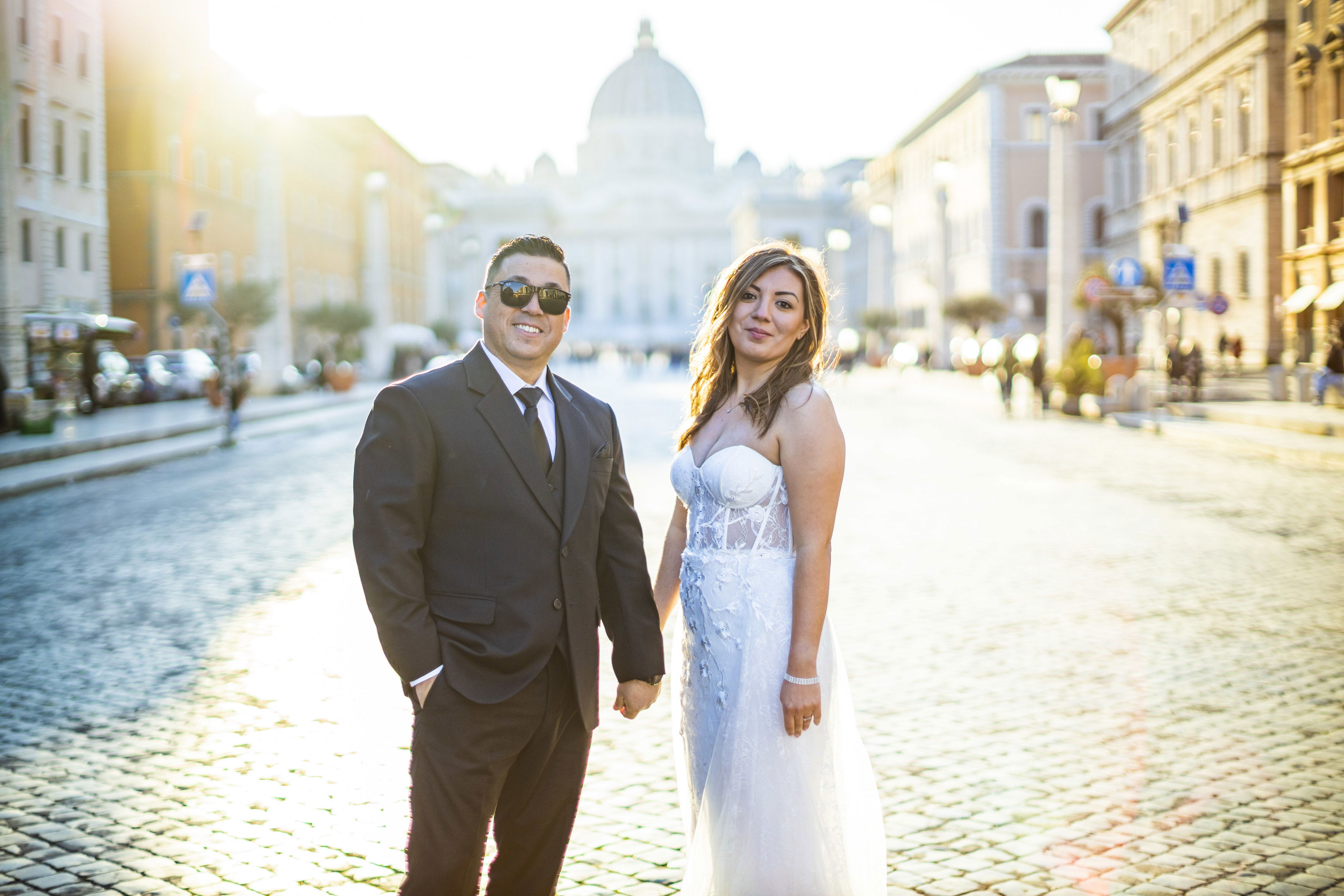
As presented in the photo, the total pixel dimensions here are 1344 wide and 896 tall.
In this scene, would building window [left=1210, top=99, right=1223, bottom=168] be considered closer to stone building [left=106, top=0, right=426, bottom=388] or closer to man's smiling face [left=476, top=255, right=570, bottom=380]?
stone building [left=106, top=0, right=426, bottom=388]

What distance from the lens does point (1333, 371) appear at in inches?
964

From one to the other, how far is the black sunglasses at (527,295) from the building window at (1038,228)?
61194 millimetres

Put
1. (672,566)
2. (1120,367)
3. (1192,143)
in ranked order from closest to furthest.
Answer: (672,566) < (1120,367) < (1192,143)

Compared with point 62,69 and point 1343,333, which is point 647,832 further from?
point 62,69

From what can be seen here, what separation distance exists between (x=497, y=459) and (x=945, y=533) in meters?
8.53

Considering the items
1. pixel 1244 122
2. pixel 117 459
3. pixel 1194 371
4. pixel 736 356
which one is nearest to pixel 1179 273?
pixel 1194 371

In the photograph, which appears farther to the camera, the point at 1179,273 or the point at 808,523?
the point at 1179,273

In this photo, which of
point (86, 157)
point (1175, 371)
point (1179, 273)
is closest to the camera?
point (1179, 273)

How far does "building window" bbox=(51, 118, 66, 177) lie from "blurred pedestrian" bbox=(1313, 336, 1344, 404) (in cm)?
2938

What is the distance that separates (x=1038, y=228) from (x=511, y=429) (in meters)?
62.2

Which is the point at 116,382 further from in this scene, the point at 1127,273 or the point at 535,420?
the point at 535,420

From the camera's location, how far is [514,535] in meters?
2.95

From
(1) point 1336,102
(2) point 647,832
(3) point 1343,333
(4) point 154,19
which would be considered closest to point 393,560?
(2) point 647,832

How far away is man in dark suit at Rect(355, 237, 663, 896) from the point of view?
2.87m
